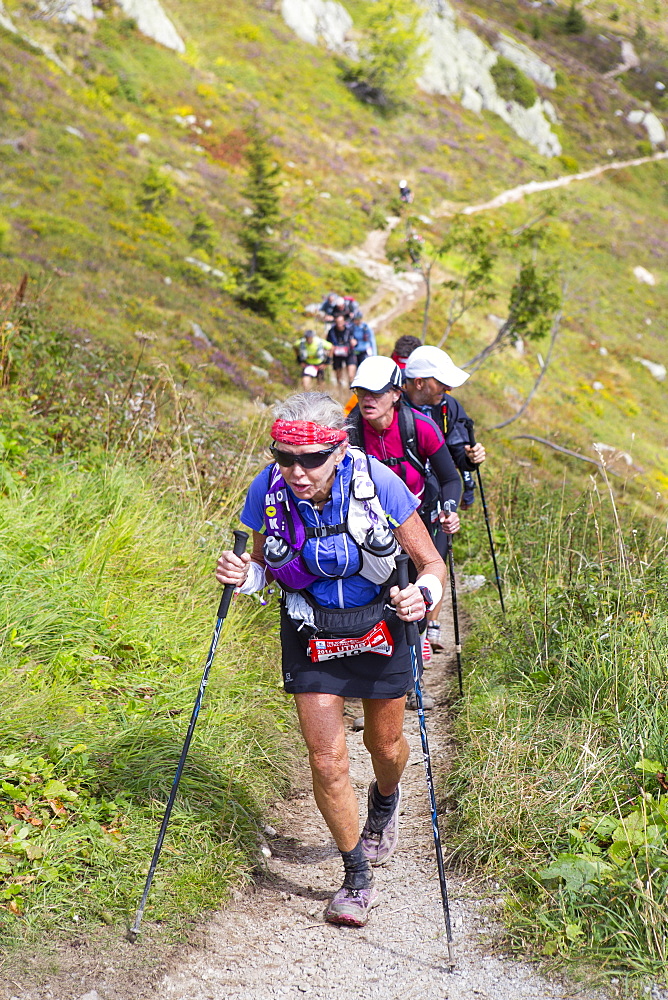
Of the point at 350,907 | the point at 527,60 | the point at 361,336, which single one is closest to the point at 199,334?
the point at 361,336

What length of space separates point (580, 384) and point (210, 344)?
72.5ft

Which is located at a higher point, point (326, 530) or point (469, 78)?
point (326, 530)

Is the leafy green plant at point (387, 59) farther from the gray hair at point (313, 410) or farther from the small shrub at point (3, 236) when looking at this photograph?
the gray hair at point (313, 410)

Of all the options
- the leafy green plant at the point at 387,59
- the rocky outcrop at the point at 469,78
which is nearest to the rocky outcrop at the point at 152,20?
the leafy green plant at the point at 387,59

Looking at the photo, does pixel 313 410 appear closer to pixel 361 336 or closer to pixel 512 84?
pixel 361 336

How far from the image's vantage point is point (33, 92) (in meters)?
27.6

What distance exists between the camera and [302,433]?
322 centimetres

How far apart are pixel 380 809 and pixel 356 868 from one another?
1.49ft

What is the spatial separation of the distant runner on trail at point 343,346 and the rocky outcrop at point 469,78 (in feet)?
193

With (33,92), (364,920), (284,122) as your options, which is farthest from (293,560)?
(284,122)

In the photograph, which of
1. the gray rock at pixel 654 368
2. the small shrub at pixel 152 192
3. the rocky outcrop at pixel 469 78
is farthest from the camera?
the rocky outcrop at pixel 469 78

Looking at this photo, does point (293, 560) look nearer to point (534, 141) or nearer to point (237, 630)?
point (237, 630)

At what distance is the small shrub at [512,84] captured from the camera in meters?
69.2

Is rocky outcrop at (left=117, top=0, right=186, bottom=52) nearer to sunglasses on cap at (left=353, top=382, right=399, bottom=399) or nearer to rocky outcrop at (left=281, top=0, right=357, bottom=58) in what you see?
rocky outcrop at (left=281, top=0, right=357, bottom=58)
